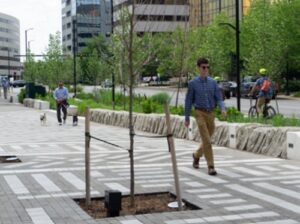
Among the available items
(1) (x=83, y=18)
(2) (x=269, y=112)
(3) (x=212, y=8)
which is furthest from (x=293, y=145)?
(1) (x=83, y=18)

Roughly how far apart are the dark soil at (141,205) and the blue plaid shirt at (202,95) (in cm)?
237

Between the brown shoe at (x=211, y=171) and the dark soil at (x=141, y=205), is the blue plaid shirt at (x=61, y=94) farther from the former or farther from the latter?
the dark soil at (x=141, y=205)

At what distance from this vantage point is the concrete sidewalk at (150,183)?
288 inches

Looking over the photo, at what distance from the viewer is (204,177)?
10.2 metres

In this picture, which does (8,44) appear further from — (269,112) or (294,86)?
(269,112)

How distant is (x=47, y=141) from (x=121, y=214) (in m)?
10.2

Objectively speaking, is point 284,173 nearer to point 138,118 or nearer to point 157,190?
point 157,190

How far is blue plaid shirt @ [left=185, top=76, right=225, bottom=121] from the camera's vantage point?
10.7 meters

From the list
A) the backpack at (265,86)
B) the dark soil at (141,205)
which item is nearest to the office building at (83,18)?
the backpack at (265,86)

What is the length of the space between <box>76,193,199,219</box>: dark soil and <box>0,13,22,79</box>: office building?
540ft

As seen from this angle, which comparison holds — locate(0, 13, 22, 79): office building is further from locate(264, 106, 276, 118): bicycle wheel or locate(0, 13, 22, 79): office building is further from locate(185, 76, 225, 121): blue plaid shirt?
locate(185, 76, 225, 121): blue plaid shirt

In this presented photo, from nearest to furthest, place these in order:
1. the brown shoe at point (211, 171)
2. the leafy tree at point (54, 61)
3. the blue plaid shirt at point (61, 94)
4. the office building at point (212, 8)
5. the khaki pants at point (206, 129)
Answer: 1. the brown shoe at point (211, 171)
2. the khaki pants at point (206, 129)
3. the blue plaid shirt at point (61, 94)
4. the leafy tree at point (54, 61)
5. the office building at point (212, 8)

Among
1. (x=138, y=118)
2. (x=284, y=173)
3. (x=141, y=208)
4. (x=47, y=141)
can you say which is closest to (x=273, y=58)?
(x=138, y=118)

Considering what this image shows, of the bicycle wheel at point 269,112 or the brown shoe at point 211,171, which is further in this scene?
the bicycle wheel at point 269,112
